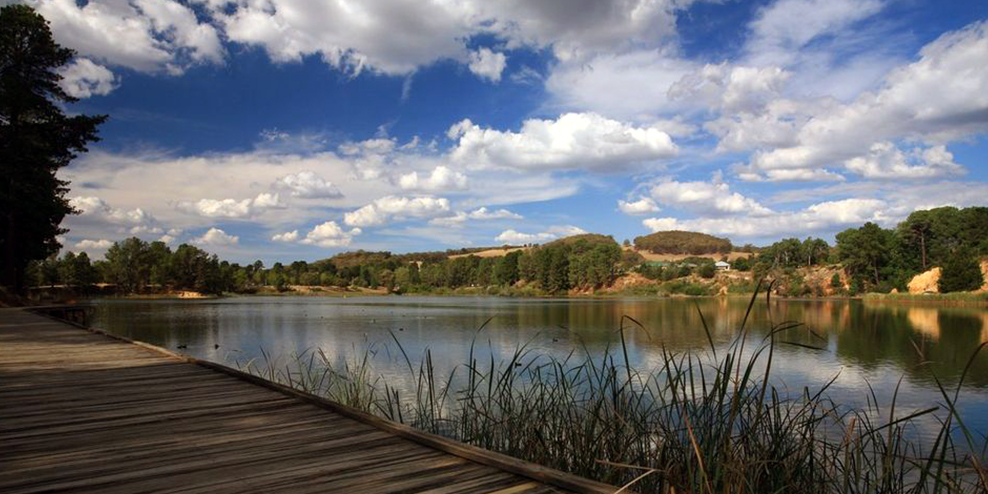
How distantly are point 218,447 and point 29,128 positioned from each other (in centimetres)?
2693

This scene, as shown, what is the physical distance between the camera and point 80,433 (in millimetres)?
3881

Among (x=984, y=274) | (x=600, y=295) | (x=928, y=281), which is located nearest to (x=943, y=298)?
(x=984, y=274)

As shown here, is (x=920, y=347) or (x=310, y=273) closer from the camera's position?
(x=920, y=347)

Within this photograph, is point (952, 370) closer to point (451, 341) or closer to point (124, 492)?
point (451, 341)

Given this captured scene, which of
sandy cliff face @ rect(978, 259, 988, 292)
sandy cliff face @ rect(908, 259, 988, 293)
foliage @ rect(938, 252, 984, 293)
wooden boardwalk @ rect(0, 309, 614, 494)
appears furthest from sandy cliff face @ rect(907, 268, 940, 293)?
wooden boardwalk @ rect(0, 309, 614, 494)

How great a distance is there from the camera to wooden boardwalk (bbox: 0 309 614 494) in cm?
277

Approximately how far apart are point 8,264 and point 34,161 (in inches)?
180

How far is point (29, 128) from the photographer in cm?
2311

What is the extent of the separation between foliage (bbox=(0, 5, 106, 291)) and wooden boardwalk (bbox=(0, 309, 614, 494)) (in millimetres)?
21987

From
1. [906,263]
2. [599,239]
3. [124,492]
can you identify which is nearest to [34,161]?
[124,492]

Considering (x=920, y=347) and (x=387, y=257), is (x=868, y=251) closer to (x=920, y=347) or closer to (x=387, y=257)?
(x=920, y=347)

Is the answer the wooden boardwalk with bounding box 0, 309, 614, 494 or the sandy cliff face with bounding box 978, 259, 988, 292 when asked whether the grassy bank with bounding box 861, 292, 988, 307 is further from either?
the wooden boardwalk with bounding box 0, 309, 614, 494

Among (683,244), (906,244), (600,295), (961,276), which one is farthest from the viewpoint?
(683,244)

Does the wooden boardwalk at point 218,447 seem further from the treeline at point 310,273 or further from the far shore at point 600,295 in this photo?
the treeline at point 310,273
